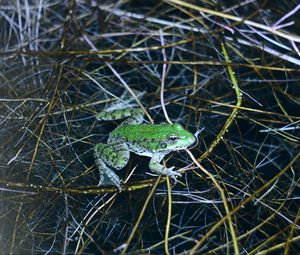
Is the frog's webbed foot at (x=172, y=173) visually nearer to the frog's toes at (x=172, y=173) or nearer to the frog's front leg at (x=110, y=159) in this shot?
the frog's toes at (x=172, y=173)

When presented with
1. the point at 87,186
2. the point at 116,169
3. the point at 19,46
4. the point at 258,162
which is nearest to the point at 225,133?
the point at 258,162

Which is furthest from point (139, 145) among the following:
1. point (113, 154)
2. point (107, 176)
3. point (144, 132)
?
point (107, 176)

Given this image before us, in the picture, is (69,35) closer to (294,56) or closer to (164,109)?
(164,109)

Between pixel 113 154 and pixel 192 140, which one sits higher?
pixel 192 140

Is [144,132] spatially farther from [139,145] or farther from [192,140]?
[192,140]

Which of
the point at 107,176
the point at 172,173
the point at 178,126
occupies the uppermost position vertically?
the point at 178,126

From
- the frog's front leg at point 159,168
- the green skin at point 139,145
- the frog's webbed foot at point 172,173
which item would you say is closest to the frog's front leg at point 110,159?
the green skin at point 139,145

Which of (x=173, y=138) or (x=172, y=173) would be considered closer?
(x=172, y=173)
